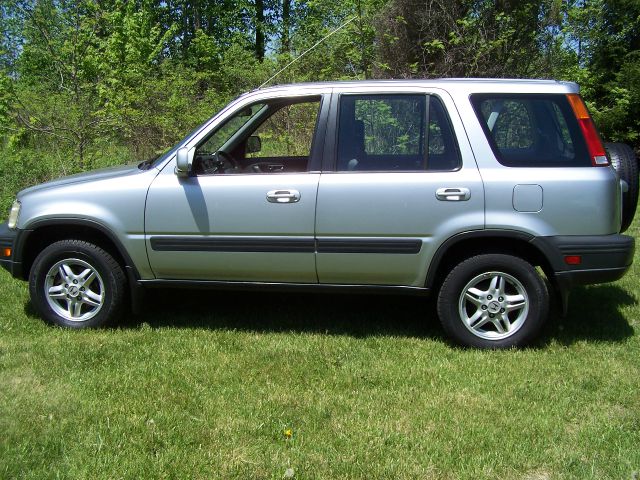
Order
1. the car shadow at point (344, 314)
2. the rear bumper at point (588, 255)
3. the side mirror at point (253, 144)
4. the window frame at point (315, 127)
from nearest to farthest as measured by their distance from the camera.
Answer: the rear bumper at point (588, 255) → the window frame at point (315, 127) → the car shadow at point (344, 314) → the side mirror at point (253, 144)

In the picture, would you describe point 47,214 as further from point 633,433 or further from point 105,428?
point 633,433

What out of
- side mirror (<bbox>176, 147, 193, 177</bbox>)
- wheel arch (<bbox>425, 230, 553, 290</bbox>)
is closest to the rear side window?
wheel arch (<bbox>425, 230, 553, 290</bbox>)

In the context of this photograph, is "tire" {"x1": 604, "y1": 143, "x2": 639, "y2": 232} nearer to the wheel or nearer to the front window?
the wheel

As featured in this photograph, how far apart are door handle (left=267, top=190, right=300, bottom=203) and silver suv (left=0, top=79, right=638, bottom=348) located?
2 cm

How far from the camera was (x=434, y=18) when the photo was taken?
11742mm

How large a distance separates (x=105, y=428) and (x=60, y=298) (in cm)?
Result: 184

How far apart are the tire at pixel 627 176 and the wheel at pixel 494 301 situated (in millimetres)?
914

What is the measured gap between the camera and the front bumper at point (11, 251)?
4.85 meters

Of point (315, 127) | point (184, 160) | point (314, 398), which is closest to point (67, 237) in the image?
point (184, 160)

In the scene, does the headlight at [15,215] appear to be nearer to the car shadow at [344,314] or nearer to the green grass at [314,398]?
the green grass at [314,398]

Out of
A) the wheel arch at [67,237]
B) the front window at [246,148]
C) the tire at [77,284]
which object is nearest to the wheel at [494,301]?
the front window at [246,148]

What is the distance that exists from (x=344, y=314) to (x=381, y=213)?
1.32 metres

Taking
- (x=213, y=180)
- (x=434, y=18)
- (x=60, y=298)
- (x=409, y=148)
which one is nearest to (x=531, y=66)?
(x=434, y=18)

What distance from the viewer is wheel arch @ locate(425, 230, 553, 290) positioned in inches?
167
